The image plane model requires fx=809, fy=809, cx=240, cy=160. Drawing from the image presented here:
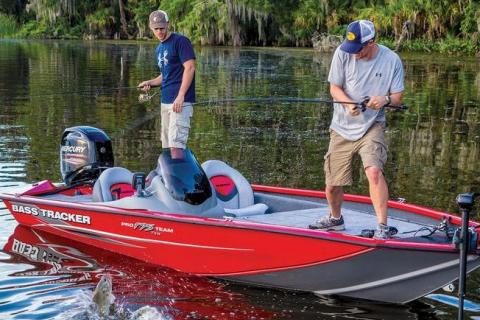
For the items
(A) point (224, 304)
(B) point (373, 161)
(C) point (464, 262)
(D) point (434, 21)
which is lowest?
(A) point (224, 304)

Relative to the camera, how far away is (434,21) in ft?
144

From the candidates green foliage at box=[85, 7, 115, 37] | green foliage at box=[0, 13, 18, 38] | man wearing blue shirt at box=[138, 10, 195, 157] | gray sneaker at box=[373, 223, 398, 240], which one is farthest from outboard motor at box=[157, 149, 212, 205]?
green foliage at box=[0, 13, 18, 38]

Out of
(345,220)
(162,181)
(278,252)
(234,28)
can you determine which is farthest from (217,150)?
(234,28)

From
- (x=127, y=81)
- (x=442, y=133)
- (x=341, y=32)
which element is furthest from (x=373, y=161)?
(x=341, y=32)

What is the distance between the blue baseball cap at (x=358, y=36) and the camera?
20.7ft

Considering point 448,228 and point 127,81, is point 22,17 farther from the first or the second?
point 448,228

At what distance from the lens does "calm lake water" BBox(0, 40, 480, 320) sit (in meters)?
6.71

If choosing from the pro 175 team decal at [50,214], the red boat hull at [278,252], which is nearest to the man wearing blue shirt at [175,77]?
the pro 175 team decal at [50,214]

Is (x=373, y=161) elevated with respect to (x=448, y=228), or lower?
elevated

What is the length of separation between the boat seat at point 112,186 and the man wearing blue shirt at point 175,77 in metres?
0.95

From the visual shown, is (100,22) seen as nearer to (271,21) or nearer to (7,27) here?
(7,27)

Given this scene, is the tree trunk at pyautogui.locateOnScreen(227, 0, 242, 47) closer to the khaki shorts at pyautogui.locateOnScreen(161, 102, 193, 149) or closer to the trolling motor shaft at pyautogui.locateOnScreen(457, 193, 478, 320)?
the khaki shorts at pyautogui.locateOnScreen(161, 102, 193, 149)

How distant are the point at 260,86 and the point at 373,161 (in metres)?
19.6

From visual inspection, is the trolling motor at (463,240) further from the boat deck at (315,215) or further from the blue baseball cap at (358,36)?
the blue baseball cap at (358,36)
